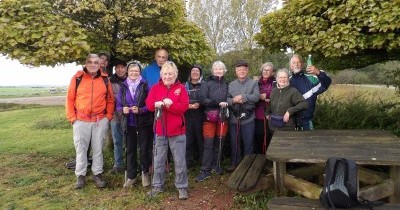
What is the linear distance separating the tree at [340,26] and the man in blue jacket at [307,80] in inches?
15.8

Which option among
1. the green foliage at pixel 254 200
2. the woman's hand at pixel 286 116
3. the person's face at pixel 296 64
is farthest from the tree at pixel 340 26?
the green foliage at pixel 254 200

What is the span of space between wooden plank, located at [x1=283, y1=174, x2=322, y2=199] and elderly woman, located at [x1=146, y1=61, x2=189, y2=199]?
1.48 meters

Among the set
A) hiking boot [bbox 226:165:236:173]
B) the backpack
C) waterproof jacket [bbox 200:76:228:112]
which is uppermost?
waterproof jacket [bbox 200:76:228:112]

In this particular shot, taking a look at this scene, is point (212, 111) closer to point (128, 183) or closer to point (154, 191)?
point (154, 191)

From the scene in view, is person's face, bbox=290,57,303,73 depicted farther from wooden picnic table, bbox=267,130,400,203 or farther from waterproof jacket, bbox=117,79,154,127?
waterproof jacket, bbox=117,79,154,127

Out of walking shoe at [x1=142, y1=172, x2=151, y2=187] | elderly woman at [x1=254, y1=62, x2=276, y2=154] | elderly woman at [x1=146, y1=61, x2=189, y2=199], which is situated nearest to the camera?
elderly woman at [x1=146, y1=61, x2=189, y2=199]

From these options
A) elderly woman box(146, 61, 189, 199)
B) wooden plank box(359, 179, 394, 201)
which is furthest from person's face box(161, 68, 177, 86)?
wooden plank box(359, 179, 394, 201)

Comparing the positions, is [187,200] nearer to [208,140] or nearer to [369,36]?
[208,140]

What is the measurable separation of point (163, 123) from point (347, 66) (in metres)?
4.53

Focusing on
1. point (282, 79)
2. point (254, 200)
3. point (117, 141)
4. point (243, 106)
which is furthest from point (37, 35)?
point (254, 200)

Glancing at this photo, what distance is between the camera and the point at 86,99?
5699mm

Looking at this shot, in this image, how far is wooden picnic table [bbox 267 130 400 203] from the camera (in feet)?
13.2

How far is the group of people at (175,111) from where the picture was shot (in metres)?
5.32

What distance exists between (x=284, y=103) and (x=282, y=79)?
37 cm
